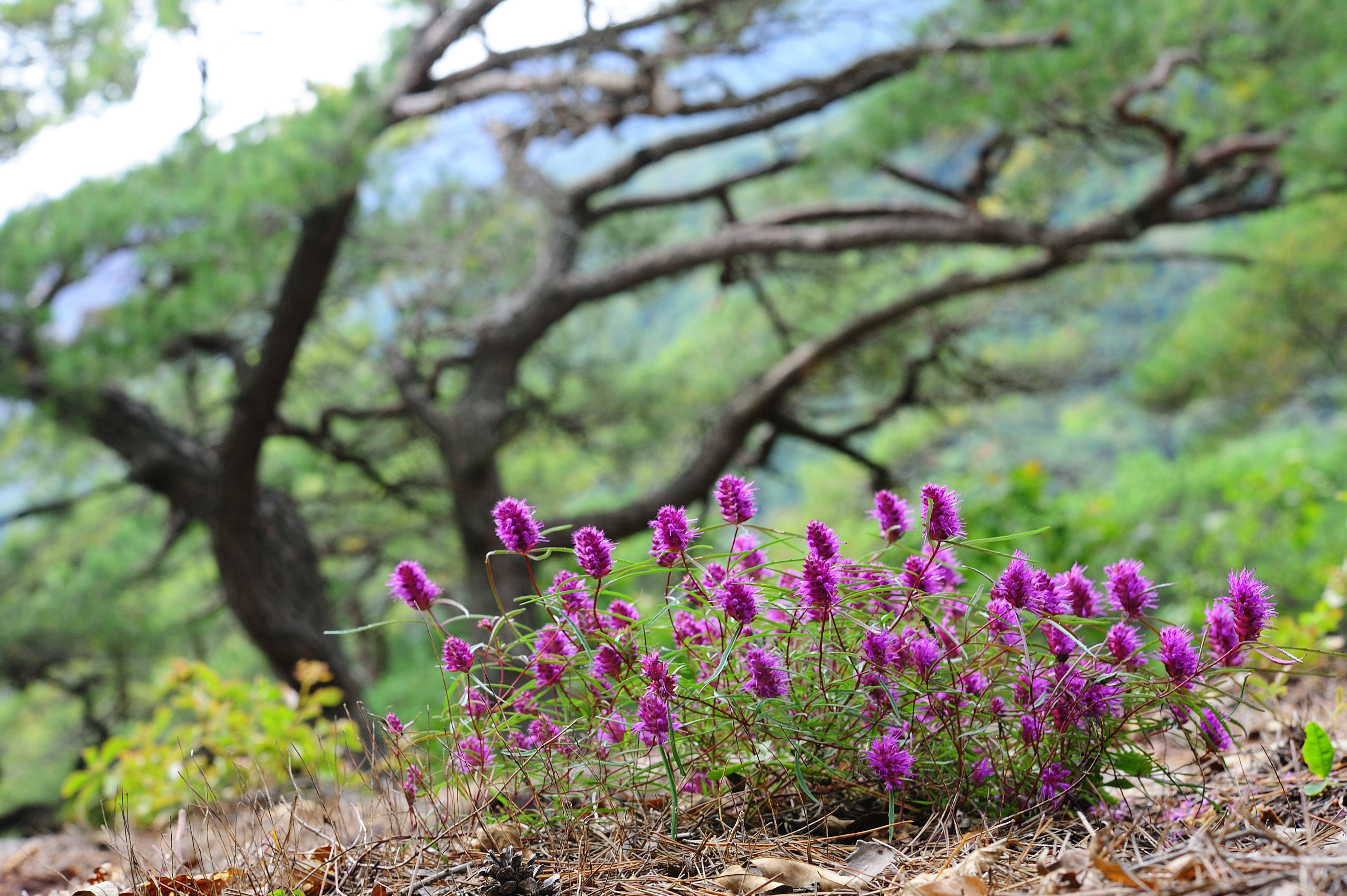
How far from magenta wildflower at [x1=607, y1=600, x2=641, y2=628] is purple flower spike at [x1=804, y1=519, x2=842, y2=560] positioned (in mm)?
261

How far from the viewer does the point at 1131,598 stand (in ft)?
3.28

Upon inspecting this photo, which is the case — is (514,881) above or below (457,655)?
below

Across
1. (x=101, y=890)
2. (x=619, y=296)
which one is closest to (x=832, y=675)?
(x=101, y=890)

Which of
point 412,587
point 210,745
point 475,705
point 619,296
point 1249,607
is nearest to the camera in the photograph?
point 1249,607

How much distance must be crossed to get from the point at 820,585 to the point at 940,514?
14 cm

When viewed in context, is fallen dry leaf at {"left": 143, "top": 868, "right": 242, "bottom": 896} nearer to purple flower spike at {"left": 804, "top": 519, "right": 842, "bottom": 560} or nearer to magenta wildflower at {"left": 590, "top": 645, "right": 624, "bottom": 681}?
magenta wildflower at {"left": 590, "top": 645, "right": 624, "bottom": 681}

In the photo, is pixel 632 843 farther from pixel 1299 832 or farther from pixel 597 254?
A: pixel 597 254

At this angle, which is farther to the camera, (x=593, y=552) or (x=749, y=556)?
(x=749, y=556)

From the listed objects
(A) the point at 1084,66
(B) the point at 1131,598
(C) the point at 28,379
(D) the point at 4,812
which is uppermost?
(A) the point at 1084,66

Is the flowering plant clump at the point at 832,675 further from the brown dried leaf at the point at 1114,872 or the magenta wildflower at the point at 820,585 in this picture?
the brown dried leaf at the point at 1114,872

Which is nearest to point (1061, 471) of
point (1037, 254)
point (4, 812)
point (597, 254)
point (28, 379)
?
point (1037, 254)

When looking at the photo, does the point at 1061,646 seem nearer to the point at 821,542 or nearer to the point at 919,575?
the point at 919,575

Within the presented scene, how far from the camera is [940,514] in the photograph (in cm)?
91

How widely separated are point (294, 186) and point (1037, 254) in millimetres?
4587
